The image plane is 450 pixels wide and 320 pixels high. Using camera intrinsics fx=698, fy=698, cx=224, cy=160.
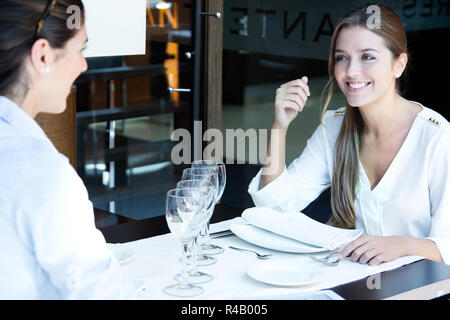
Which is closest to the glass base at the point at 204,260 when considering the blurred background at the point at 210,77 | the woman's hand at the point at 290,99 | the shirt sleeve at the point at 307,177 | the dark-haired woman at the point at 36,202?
the dark-haired woman at the point at 36,202

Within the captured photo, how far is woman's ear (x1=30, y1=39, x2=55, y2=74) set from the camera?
47.6 inches

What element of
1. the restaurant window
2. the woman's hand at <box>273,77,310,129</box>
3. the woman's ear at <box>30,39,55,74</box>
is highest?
the woman's ear at <box>30,39,55,74</box>

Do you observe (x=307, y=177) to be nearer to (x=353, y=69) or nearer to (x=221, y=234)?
(x=353, y=69)

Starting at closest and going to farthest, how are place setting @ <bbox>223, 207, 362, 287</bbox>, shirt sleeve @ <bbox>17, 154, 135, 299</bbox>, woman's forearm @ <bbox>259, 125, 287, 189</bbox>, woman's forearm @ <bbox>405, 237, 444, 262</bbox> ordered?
shirt sleeve @ <bbox>17, 154, 135, 299</bbox> < place setting @ <bbox>223, 207, 362, 287</bbox> < woman's forearm @ <bbox>405, 237, 444, 262</bbox> < woman's forearm @ <bbox>259, 125, 287, 189</bbox>

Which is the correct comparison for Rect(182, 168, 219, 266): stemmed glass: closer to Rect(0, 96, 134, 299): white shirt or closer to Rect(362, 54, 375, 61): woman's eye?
Rect(0, 96, 134, 299): white shirt

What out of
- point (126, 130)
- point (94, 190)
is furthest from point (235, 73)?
point (94, 190)

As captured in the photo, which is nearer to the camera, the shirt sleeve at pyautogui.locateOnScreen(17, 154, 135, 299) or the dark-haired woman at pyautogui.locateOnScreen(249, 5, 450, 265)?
the shirt sleeve at pyautogui.locateOnScreen(17, 154, 135, 299)

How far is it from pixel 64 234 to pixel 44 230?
1.2 inches

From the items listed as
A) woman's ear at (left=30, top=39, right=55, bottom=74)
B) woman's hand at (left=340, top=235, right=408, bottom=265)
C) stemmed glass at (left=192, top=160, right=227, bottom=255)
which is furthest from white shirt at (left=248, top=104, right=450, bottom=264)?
woman's ear at (left=30, top=39, right=55, bottom=74)

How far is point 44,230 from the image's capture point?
3.45ft

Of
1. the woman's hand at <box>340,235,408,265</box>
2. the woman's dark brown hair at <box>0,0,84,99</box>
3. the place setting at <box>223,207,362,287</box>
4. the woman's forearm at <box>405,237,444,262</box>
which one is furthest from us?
the woman's forearm at <box>405,237,444,262</box>

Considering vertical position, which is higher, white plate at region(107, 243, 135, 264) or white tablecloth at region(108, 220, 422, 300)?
white plate at region(107, 243, 135, 264)

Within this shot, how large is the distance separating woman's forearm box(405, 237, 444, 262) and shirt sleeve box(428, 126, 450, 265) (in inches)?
1.9

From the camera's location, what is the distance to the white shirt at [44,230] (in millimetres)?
1056
